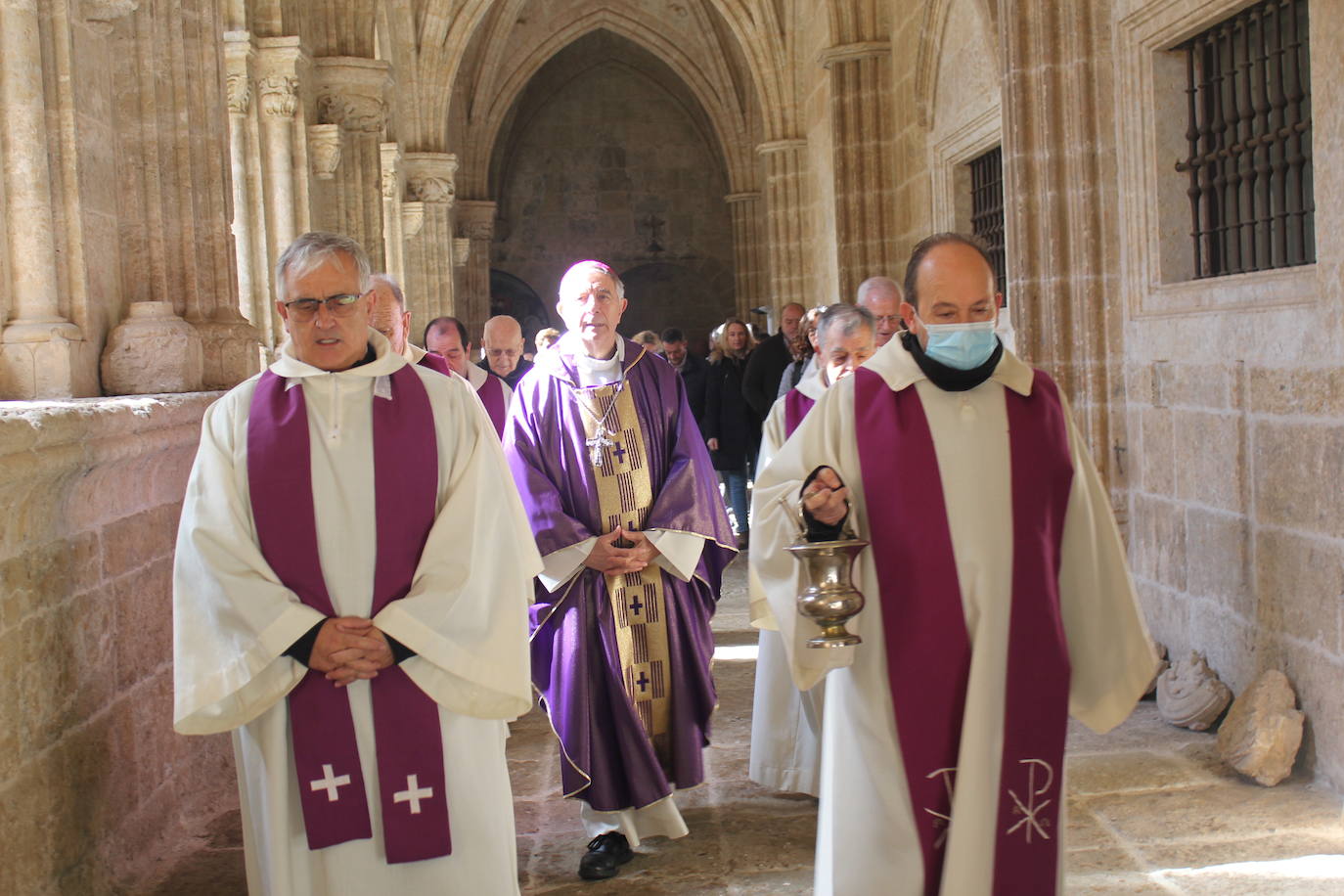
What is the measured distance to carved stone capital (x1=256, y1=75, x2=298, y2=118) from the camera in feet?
32.8

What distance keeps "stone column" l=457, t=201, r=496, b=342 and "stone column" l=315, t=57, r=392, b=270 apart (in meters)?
10.3

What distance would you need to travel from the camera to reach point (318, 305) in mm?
2877

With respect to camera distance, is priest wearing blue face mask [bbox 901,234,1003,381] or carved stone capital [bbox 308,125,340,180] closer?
priest wearing blue face mask [bbox 901,234,1003,381]

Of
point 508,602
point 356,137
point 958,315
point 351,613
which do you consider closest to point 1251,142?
point 958,315

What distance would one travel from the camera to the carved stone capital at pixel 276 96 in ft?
32.8

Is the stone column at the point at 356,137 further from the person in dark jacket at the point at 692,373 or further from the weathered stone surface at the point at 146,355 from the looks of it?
the weathered stone surface at the point at 146,355

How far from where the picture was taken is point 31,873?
3.09m

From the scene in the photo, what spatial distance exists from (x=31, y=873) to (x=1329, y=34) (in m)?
4.42

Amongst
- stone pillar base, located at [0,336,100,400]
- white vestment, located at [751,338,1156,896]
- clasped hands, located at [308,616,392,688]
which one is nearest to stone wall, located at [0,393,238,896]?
stone pillar base, located at [0,336,100,400]

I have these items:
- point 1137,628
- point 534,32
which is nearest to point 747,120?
point 534,32

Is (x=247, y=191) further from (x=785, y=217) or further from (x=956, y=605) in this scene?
(x=956, y=605)

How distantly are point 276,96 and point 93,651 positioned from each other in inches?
289

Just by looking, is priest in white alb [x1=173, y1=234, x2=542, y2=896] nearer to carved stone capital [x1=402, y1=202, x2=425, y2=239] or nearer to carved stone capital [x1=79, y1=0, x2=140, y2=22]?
carved stone capital [x1=79, y1=0, x2=140, y2=22]

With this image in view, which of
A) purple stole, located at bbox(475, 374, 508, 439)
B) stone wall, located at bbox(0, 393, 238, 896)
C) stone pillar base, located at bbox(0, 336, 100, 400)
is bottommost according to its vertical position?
stone wall, located at bbox(0, 393, 238, 896)
